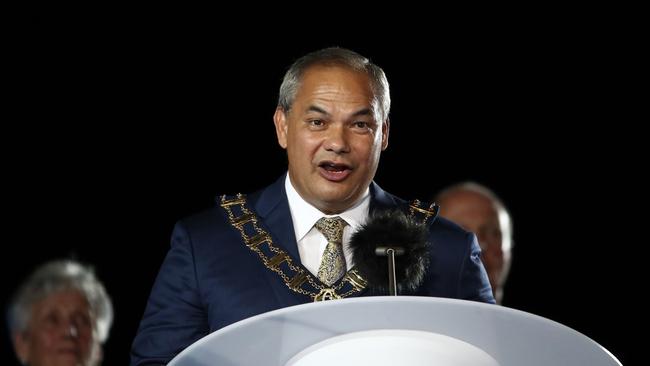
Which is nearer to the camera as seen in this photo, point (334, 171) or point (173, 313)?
point (173, 313)

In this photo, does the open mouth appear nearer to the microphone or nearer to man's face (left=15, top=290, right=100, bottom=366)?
the microphone

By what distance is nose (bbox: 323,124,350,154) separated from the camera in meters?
2.04

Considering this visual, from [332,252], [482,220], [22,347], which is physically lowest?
[22,347]

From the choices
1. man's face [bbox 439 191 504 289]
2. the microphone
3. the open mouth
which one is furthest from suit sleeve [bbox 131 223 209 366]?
man's face [bbox 439 191 504 289]

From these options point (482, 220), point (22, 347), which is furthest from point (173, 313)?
point (482, 220)

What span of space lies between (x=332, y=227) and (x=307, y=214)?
0.06 metres

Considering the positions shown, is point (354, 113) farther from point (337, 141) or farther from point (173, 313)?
point (173, 313)

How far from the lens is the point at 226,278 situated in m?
2.00

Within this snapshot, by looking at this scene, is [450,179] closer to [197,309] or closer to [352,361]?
[197,309]

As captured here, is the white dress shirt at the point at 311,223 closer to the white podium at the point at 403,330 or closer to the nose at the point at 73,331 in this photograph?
the white podium at the point at 403,330

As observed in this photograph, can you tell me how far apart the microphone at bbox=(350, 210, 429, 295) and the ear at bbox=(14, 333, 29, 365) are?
1.73 m

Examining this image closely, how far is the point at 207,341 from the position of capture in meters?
1.06

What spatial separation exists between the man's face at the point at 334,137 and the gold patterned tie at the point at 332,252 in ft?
0.10

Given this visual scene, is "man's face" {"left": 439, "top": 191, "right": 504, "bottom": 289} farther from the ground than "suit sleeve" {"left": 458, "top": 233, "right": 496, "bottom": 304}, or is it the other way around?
"suit sleeve" {"left": 458, "top": 233, "right": 496, "bottom": 304}
